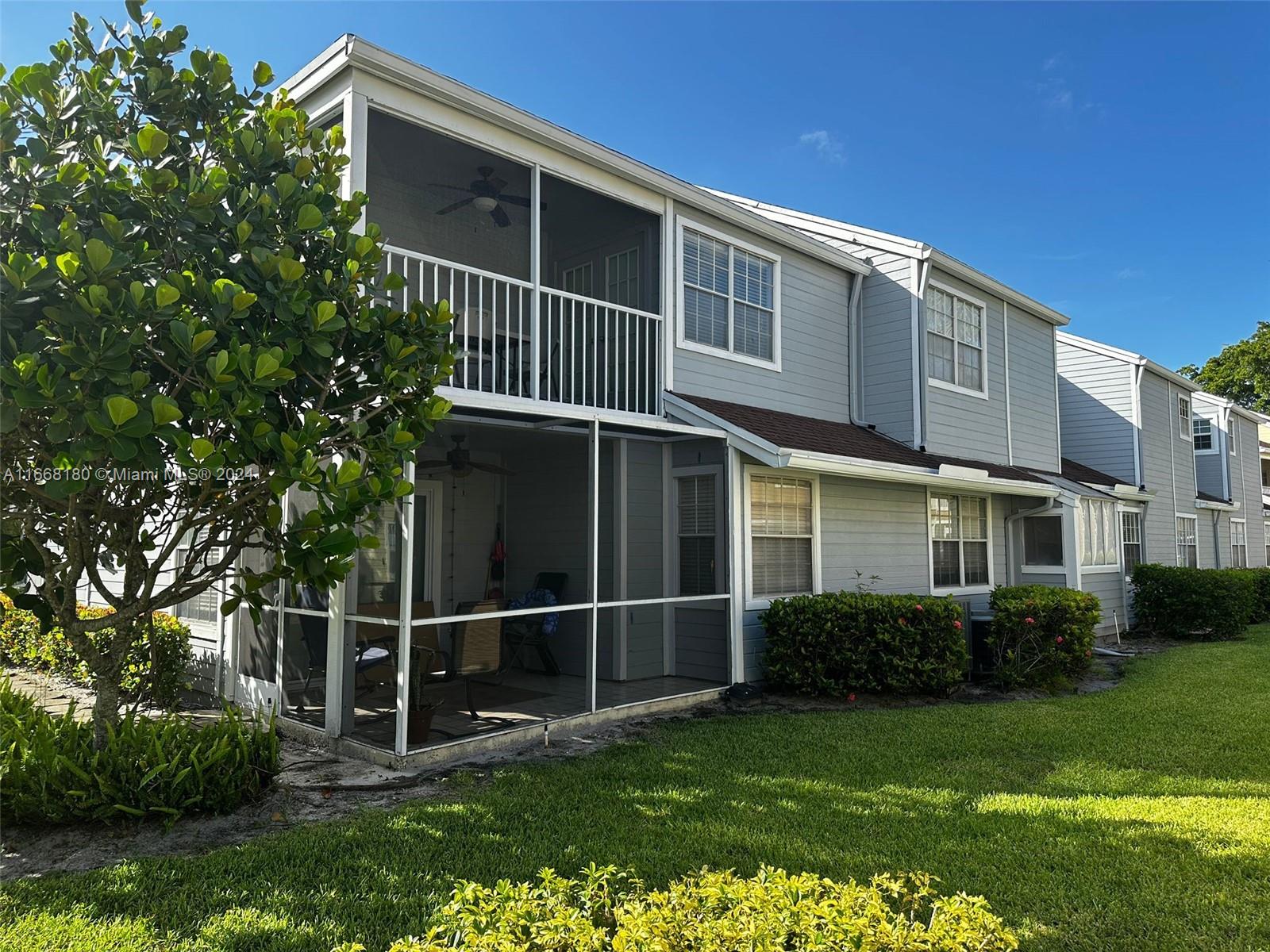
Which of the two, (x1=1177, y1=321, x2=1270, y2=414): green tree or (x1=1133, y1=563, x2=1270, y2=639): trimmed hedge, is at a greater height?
(x1=1177, y1=321, x2=1270, y2=414): green tree

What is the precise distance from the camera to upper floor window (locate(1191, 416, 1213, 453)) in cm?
2181

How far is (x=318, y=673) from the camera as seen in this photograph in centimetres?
648

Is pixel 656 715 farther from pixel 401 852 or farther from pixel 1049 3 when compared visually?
pixel 1049 3

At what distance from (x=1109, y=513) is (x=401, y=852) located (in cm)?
1452

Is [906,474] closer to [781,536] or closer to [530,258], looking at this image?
[781,536]

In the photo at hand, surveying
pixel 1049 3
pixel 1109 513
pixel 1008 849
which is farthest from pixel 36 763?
pixel 1109 513

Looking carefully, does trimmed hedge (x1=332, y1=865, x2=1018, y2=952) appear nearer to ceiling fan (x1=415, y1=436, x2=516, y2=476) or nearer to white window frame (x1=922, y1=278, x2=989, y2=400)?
ceiling fan (x1=415, y1=436, x2=516, y2=476)

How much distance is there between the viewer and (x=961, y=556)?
11883mm

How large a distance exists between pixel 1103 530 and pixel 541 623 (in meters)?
10.9

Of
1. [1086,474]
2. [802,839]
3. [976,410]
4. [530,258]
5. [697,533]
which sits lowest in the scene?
[802,839]

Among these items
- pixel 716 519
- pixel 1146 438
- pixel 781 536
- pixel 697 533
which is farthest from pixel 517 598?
pixel 1146 438

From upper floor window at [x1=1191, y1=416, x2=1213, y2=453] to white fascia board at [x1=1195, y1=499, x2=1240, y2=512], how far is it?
5.78 ft

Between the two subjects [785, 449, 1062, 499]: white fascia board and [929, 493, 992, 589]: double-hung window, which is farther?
[929, 493, 992, 589]: double-hung window

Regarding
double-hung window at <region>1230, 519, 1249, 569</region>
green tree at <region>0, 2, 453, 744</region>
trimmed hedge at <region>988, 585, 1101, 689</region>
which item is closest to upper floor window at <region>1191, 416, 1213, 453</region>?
double-hung window at <region>1230, 519, 1249, 569</region>
